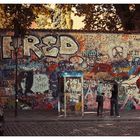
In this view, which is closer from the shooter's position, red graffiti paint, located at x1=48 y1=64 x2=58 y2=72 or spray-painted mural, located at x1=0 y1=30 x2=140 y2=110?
spray-painted mural, located at x1=0 y1=30 x2=140 y2=110

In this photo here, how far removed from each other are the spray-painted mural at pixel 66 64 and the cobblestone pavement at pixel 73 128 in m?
4.78

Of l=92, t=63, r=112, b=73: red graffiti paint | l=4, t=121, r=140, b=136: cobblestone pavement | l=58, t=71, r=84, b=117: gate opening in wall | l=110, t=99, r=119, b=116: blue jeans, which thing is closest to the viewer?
l=4, t=121, r=140, b=136: cobblestone pavement

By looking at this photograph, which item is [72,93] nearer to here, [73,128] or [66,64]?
[66,64]

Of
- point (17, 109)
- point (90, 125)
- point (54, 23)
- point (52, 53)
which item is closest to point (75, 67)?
point (52, 53)

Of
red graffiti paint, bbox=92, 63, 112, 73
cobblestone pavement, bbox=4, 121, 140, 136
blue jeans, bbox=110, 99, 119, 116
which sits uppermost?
red graffiti paint, bbox=92, 63, 112, 73

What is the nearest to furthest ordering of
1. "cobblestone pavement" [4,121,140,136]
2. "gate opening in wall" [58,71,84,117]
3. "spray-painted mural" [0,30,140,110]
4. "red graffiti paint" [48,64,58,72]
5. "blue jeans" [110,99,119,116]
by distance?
"cobblestone pavement" [4,121,140,136] < "gate opening in wall" [58,71,84,117] < "blue jeans" [110,99,119,116] < "spray-painted mural" [0,30,140,110] < "red graffiti paint" [48,64,58,72]

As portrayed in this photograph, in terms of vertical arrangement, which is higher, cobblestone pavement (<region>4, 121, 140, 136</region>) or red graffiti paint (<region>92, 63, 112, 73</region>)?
red graffiti paint (<region>92, 63, 112, 73</region>)

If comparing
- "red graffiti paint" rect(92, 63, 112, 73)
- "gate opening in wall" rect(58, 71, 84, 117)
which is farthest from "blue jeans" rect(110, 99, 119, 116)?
"red graffiti paint" rect(92, 63, 112, 73)

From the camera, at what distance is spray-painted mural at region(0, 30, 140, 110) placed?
90.3 feet

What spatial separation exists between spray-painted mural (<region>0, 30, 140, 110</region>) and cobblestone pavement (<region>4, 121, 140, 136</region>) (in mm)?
4775

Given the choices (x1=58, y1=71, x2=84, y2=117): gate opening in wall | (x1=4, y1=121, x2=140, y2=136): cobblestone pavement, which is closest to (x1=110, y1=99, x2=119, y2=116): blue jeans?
(x1=58, y1=71, x2=84, y2=117): gate opening in wall

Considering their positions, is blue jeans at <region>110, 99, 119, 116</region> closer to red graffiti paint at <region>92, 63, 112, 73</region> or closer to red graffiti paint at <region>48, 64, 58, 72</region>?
red graffiti paint at <region>92, 63, 112, 73</region>

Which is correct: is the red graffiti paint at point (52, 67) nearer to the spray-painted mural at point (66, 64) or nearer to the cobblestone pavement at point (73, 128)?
the spray-painted mural at point (66, 64)

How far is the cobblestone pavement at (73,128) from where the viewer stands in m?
19.1
